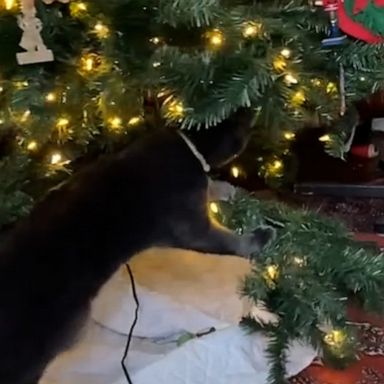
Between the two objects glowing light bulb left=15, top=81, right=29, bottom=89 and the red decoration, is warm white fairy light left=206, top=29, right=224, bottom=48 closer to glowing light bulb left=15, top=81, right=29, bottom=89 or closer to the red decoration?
glowing light bulb left=15, top=81, right=29, bottom=89

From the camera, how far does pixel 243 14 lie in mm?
1068

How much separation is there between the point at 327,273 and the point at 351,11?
0.36 meters

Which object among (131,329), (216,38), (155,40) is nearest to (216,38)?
(216,38)

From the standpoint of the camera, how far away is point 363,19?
1100mm

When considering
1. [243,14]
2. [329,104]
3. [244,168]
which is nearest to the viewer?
[243,14]

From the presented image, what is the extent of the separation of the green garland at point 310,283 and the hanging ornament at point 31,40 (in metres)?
0.34

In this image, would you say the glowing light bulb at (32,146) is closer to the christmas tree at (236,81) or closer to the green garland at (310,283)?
the christmas tree at (236,81)

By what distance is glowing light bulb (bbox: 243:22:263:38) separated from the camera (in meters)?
1.06

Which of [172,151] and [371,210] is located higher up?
[172,151]

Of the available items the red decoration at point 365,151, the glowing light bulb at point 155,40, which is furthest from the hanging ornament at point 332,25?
the red decoration at point 365,151

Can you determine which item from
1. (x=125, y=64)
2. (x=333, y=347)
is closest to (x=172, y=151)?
(x=125, y=64)

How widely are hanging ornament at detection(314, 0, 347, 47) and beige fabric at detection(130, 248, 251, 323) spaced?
457 mm

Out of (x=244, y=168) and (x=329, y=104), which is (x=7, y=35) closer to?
(x=329, y=104)

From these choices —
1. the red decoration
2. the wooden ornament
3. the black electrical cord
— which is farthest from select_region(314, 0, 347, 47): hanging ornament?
the red decoration
